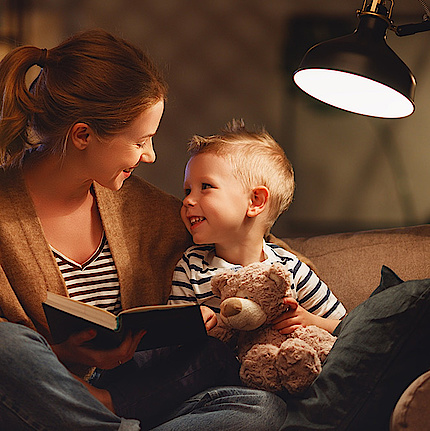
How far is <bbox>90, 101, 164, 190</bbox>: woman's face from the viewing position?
136cm

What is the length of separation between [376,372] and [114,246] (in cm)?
66

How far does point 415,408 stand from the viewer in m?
1.02

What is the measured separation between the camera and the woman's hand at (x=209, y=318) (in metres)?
1.34

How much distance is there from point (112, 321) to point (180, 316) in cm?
13

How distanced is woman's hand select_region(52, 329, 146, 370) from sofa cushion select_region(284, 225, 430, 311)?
2.06 ft

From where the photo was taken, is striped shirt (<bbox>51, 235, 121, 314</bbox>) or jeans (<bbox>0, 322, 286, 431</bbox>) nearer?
jeans (<bbox>0, 322, 286, 431</bbox>)

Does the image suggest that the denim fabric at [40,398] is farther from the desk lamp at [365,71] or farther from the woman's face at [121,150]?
the desk lamp at [365,71]

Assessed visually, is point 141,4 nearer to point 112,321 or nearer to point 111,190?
point 111,190

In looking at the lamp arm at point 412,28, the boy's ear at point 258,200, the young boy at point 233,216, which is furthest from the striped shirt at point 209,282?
the lamp arm at point 412,28

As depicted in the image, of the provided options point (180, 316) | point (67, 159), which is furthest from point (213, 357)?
point (67, 159)

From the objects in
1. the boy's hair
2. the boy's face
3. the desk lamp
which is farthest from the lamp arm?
the boy's face

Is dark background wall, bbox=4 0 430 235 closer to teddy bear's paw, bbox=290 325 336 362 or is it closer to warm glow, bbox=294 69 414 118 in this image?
warm glow, bbox=294 69 414 118

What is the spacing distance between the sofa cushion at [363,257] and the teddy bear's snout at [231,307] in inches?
18.5

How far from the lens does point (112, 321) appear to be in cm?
109
